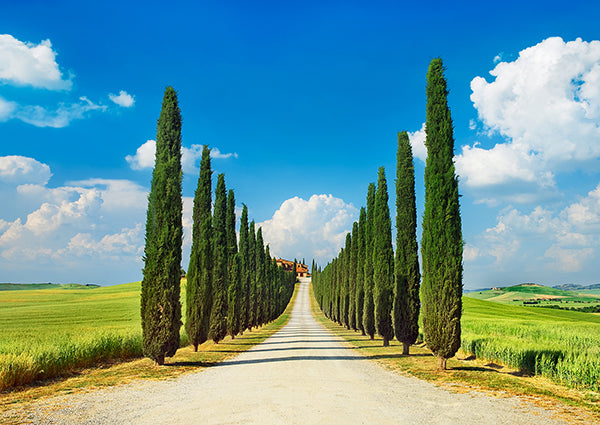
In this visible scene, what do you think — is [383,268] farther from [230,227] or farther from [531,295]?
[531,295]

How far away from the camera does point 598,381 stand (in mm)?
9633

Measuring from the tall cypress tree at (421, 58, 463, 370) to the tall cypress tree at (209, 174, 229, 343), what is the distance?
13.1m

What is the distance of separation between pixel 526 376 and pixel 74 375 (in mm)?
14542

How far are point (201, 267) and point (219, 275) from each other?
3.85 m

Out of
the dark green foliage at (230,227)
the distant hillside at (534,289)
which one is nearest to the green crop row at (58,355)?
the dark green foliage at (230,227)

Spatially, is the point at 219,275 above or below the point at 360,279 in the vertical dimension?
above

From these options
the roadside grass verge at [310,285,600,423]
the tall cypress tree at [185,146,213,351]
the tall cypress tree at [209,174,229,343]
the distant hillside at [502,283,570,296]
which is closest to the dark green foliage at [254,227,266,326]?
A: the tall cypress tree at [209,174,229,343]

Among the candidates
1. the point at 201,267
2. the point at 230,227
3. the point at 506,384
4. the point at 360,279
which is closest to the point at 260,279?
the point at 360,279

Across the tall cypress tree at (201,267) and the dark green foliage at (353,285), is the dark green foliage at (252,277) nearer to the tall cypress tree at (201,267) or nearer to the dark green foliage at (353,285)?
the dark green foliage at (353,285)

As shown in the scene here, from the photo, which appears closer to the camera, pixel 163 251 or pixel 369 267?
pixel 163 251

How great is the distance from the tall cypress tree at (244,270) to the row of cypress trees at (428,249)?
34.4 ft

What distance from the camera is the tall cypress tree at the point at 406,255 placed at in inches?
706

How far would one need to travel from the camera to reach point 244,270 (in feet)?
113

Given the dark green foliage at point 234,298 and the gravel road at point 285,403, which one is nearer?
Answer: the gravel road at point 285,403
